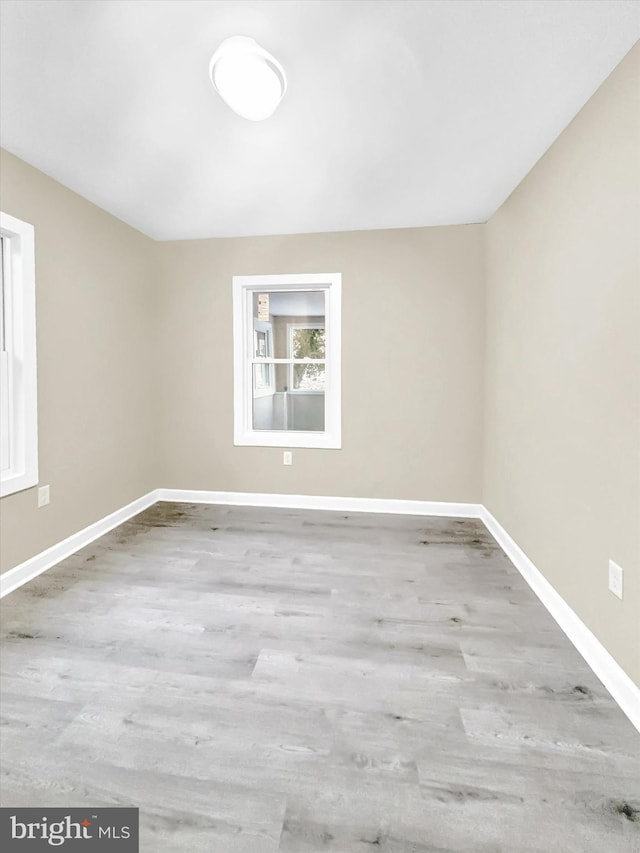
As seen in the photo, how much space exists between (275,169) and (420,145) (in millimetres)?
841

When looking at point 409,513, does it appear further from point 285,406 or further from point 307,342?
point 307,342

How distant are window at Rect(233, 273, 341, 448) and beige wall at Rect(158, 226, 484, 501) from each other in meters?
0.10

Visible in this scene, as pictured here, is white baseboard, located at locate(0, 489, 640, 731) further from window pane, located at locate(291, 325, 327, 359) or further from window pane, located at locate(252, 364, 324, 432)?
window pane, located at locate(291, 325, 327, 359)

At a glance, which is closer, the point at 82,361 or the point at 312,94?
the point at 312,94

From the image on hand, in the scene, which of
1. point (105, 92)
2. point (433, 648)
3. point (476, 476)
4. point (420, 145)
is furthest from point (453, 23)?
point (476, 476)

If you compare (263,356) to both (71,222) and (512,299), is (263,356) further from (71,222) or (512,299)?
(512,299)

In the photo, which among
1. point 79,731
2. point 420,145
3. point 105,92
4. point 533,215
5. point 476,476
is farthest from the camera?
point 476,476

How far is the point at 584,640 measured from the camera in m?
1.87

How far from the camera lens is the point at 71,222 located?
2.86 meters

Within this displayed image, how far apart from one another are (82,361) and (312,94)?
2245 millimetres

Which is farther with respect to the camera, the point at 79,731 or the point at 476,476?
the point at 476,476

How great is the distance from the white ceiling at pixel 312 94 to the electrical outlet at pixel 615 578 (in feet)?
6.43

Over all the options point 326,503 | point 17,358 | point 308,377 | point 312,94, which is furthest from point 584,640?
point 17,358

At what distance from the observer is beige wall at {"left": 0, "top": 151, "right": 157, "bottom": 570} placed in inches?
102
